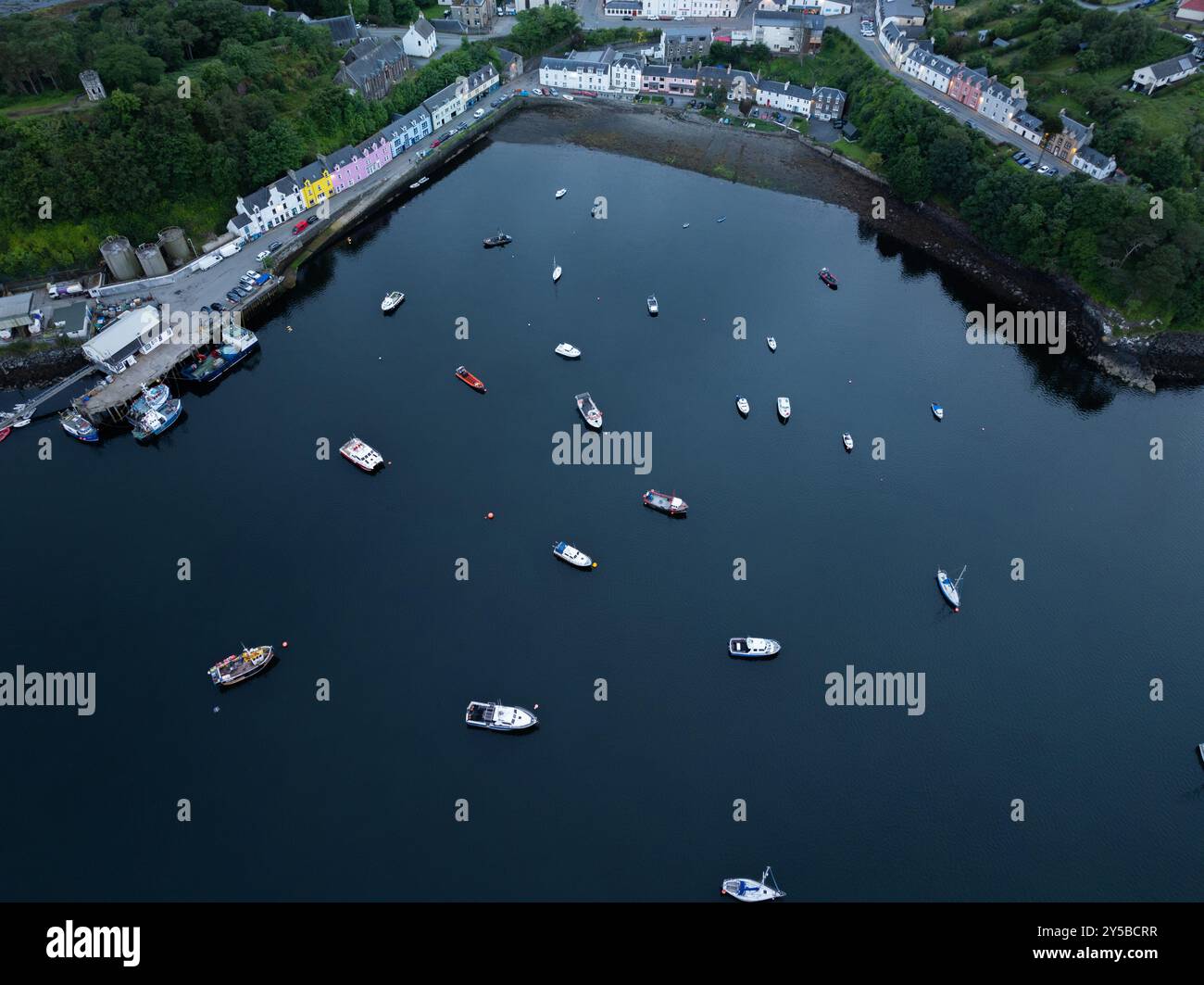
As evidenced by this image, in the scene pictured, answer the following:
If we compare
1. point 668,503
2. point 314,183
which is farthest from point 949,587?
point 314,183

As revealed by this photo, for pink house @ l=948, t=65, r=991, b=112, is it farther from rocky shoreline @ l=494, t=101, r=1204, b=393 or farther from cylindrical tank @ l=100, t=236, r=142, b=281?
cylindrical tank @ l=100, t=236, r=142, b=281

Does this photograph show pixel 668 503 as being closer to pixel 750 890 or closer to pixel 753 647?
pixel 753 647

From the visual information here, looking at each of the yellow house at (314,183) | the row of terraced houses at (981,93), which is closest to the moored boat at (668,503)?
the yellow house at (314,183)

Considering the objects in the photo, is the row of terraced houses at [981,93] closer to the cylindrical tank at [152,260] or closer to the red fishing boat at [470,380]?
the red fishing boat at [470,380]
